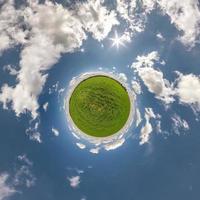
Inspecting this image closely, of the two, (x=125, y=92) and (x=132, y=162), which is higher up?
(x=125, y=92)

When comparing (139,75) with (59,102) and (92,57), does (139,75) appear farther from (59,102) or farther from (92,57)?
(59,102)

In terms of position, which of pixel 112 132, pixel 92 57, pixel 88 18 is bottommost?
pixel 112 132

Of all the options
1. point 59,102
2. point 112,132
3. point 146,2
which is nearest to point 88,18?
point 146,2

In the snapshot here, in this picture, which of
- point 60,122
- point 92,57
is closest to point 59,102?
point 60,122

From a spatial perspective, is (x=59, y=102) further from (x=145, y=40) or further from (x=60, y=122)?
(x=145, y=40)

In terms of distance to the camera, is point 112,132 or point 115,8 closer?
point 115,8

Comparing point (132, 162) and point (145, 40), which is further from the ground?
point (145, 40)
